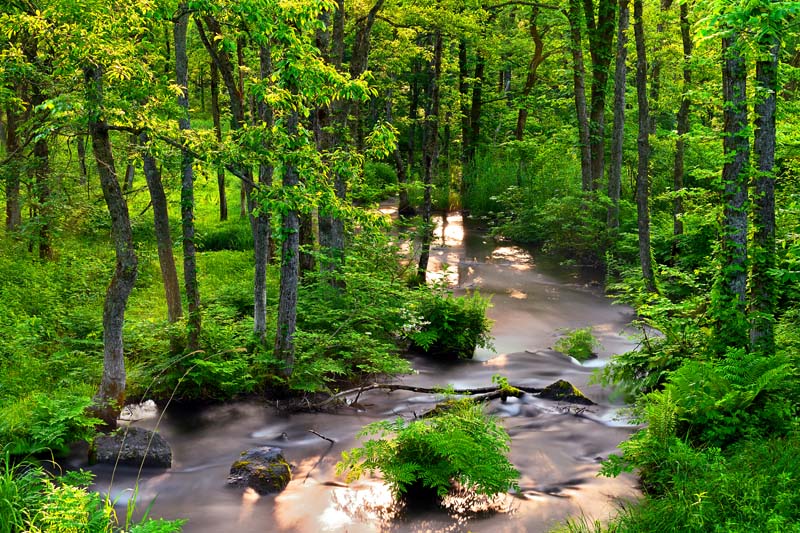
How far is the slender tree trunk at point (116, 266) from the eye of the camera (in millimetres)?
7840

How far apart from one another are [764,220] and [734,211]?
1.56 feet

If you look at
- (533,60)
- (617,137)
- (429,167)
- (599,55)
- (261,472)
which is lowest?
(261,472)

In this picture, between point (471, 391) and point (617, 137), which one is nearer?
point (471, 391)

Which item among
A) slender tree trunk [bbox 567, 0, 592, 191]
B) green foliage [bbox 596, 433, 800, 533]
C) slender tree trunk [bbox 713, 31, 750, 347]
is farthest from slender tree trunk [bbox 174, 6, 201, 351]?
slender tree trunk [bbox 567, 0, 592, 191]

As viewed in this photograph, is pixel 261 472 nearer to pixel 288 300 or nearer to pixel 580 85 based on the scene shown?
pixel 288 300

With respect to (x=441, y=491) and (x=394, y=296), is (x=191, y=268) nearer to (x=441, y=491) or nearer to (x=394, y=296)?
(x=394, y=296)

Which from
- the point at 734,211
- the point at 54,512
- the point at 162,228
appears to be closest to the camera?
the point at 54,512

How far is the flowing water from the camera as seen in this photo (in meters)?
7.34

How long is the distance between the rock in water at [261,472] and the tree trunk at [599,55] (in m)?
17.8

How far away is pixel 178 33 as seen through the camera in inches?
455

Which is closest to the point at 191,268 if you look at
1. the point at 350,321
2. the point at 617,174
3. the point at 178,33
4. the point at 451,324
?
the point at 350,321

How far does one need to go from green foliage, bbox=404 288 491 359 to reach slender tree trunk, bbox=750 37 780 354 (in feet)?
20.4

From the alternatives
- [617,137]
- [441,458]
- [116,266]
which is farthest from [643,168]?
[116,266]

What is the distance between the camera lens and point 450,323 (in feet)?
47.0
